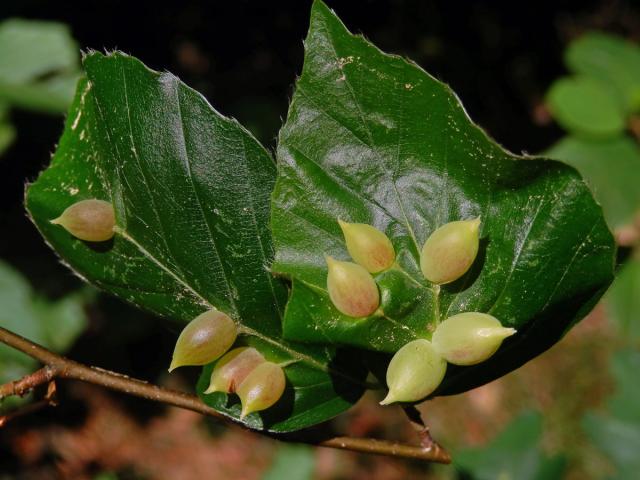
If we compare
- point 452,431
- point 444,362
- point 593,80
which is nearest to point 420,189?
point 444,362

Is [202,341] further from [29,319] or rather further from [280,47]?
[280,47]

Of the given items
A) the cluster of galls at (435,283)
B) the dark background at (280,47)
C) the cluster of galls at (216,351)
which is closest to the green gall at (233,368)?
the cluster of galls at (216,351)

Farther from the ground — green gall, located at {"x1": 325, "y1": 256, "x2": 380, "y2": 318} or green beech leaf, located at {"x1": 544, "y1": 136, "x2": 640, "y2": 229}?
green gall, located at {"x1": 325, "y1": 256, "x2": 380, "y2": 318}

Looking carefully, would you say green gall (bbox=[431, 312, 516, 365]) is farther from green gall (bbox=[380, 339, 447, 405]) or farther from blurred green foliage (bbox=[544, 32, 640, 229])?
blurred green foliage (bbox=[544, 32, 640, 229])

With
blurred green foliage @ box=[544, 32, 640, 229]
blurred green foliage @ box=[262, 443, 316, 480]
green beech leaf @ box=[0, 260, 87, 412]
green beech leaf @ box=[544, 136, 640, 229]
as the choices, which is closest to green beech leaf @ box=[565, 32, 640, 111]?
blurred green foliage @ box=[544, 32, 640, 229]

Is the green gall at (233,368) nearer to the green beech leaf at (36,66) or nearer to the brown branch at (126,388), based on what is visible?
the brown branch at (126,388)
